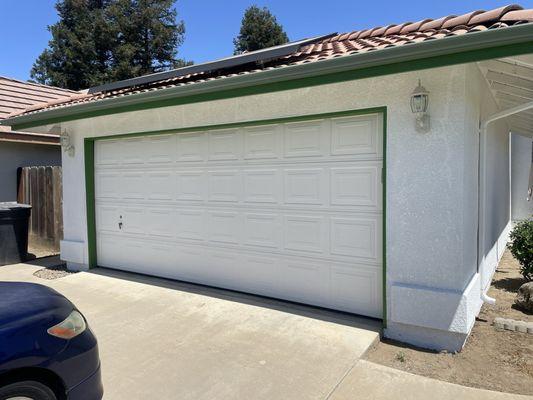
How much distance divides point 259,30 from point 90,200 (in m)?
28.3

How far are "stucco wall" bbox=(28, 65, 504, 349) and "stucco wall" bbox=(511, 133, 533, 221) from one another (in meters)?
8.45

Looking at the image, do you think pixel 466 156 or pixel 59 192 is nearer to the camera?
pixel 466 156

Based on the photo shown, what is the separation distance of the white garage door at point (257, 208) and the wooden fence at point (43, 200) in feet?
8.83

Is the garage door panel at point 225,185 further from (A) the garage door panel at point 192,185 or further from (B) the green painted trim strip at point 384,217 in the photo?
(B) the green painted trim strip at point 384,217

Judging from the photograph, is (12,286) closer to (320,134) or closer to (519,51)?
(320,134)

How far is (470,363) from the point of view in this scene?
13.1ft

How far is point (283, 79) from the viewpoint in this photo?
451 centimetres

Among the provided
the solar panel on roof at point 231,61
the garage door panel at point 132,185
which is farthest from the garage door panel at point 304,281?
the garage door panel at point 132,185

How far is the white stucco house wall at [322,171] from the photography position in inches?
165

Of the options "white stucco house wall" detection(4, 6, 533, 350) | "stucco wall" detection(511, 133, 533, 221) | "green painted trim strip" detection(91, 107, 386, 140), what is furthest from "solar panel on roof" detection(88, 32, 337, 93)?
"stucco wall" detection(511, 133, 533, 221)

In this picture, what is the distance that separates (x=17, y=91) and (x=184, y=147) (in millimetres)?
8113

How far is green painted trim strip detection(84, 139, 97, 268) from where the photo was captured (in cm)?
764

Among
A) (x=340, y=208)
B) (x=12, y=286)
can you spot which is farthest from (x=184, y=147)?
(x=12, y=286)

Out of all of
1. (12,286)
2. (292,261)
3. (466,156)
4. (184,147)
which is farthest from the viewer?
(184,147)
